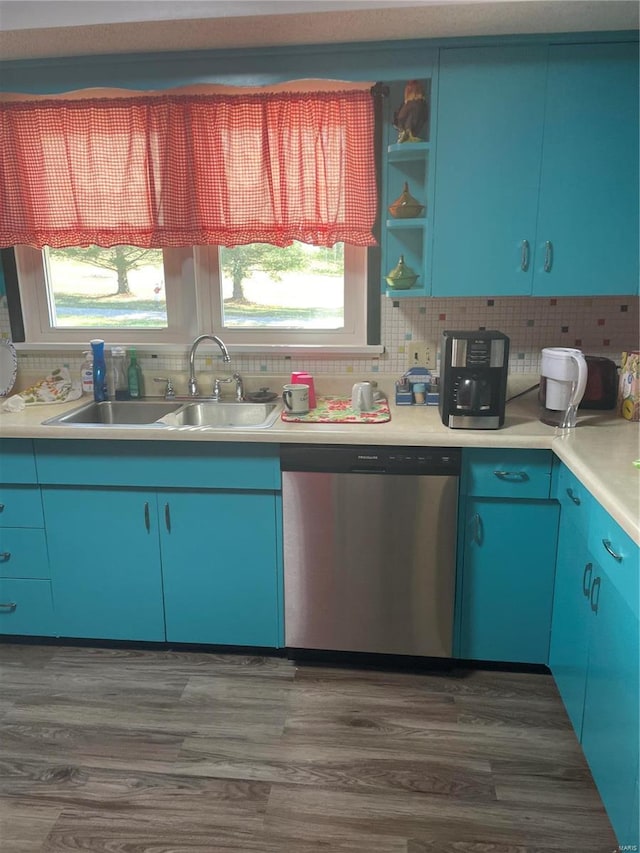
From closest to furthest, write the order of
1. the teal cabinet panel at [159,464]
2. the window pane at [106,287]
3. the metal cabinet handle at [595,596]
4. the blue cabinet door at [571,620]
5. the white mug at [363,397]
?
1. the metal cabinet handle at [595,596]
2. the blue cabinet door at [571,620]
3. the teal cabinet panel at [159,464]
4. the white mug at [363,397]
5. the window pane at [106,287]

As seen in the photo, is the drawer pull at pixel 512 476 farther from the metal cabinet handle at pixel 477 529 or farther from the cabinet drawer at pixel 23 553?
the cabinet drawer at pixel 23 553

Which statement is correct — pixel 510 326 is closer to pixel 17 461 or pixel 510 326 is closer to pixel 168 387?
pixel 168 387

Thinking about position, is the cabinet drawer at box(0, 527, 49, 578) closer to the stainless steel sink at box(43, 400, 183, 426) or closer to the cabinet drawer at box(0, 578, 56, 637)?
the cabinet drawer at box(0, 578, 56, 637)

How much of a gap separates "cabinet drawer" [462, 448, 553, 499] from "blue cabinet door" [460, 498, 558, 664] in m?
0.04

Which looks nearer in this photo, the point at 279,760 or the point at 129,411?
the point at 279,760

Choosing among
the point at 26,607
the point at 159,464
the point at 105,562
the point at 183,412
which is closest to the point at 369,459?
the point at 159,464

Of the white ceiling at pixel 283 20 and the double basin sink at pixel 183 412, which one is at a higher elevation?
the white ceiling at pixel 283 20

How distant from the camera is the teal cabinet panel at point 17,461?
7.48 feet

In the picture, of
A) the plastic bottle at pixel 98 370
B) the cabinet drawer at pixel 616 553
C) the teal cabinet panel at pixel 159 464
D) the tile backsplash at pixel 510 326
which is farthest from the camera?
the plastic bottle at pixel 98 370

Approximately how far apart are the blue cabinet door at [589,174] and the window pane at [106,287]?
1629 millimetres

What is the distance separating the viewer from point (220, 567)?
2311 mm

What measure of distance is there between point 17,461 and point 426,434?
150 cm

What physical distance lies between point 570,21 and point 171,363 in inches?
77.3

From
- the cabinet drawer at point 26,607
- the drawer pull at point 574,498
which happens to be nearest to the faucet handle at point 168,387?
the cabinet drawer at point 26,607
